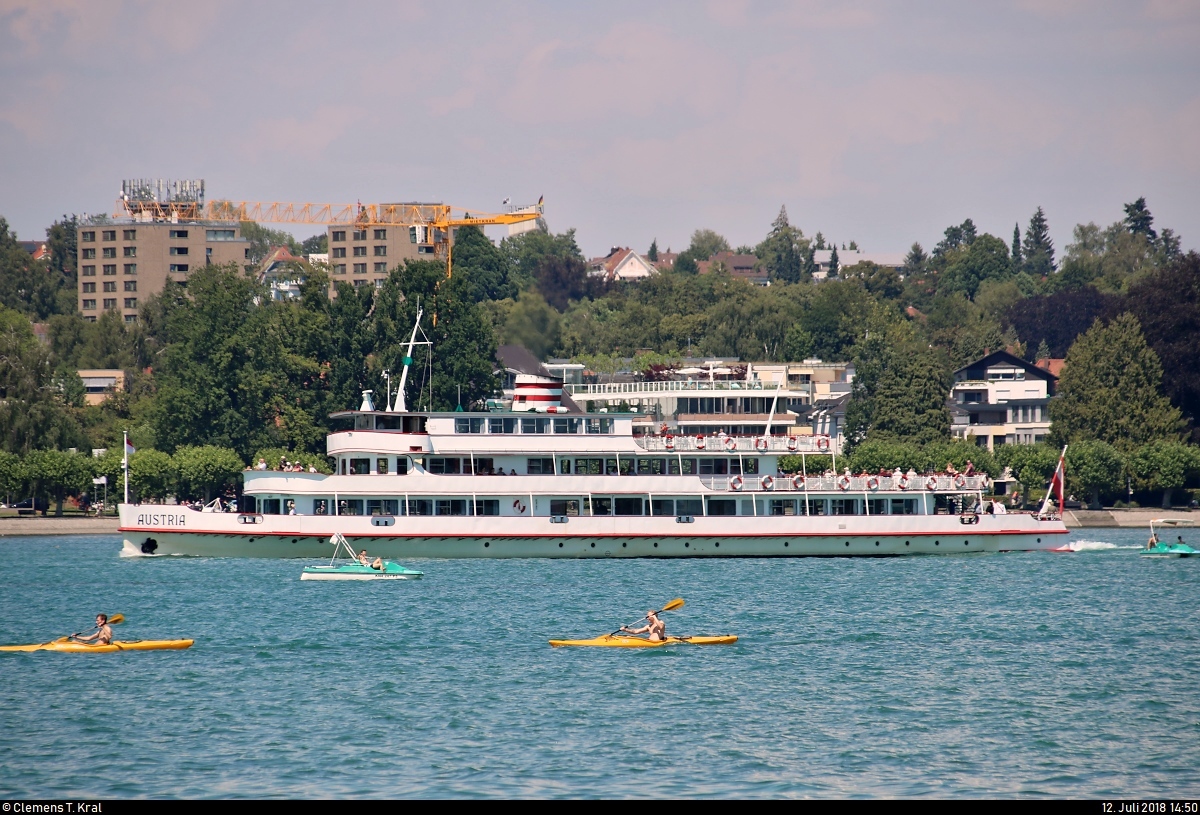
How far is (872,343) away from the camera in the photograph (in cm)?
12062

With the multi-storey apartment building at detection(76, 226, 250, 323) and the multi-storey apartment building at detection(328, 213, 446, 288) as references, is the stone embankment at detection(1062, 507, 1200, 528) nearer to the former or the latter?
the multi-storey apartment building at detection(328, 213, 446, 288)

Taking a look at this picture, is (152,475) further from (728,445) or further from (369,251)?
(369,251)

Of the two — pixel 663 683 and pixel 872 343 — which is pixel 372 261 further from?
pixel 663 683

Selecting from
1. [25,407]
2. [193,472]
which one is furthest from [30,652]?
[25,407]

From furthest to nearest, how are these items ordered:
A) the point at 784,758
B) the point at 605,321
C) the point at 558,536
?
the point at 605,321 < the point at 558,536 < the point at 784,758

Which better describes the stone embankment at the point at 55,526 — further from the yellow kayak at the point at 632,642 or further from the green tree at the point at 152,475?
the yellow kayak at the point at 632,642

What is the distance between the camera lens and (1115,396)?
10469 cm

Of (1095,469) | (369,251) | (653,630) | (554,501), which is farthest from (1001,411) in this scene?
(653,630)

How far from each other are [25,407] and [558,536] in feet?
162

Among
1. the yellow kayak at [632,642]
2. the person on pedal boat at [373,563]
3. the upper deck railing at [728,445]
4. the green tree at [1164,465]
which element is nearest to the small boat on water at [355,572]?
the person on pedal boat at [373,563]

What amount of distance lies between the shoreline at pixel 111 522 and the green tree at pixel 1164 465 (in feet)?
6.23

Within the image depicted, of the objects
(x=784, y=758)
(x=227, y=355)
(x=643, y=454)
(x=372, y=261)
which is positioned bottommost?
(x=784, y=758)

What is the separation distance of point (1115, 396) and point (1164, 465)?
9.07m

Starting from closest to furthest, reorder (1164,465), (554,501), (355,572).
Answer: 1. (355,572)
2. (554,501)
3. (1164,465)
